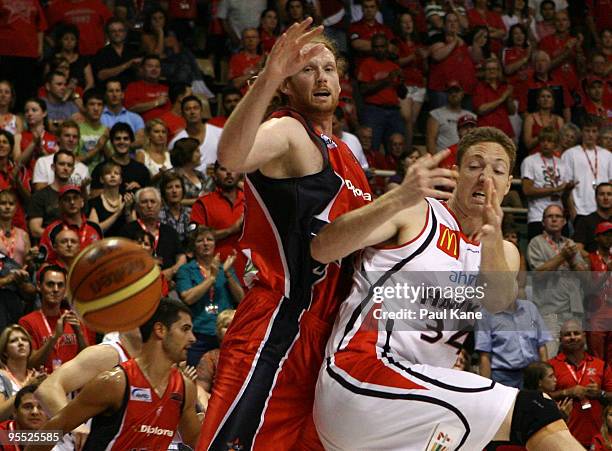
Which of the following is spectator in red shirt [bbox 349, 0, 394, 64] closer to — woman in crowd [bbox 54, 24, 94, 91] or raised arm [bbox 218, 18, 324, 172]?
woman in crowd [bbox 54, 24, 94, 91]

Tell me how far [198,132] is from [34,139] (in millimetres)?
1736

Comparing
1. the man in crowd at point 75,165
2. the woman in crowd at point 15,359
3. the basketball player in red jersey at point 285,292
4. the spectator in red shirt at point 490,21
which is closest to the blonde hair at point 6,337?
the woman in crowd at point 15,359

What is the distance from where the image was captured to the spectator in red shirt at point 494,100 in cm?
1334

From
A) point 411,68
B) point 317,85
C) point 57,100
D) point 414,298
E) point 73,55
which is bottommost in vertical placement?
point 411,68

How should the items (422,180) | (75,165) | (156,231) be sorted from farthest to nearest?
(75,165) → (156,231) → (422,180)

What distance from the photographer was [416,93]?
13664 mm

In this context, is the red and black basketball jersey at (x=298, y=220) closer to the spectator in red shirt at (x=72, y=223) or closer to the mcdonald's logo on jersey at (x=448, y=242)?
the mcdonald's logo on jersey at (x=448, y=242)

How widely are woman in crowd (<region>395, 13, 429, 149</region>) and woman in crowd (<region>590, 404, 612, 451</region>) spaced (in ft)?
17.2

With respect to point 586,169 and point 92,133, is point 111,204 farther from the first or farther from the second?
point 586,169

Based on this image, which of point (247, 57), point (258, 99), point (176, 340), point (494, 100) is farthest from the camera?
point (494, 100)

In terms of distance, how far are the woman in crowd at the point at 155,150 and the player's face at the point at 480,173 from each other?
6.34 metres

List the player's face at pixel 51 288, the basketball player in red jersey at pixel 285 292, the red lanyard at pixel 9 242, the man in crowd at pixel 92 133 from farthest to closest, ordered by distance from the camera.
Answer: the man in crowd at pixel 92 133 → the red lanyard at pixel 9 242 → the player's face at pixel 51 288 → the basketball player in red jersey at pixel 285 292

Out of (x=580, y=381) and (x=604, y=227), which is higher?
(x=604, y=227)

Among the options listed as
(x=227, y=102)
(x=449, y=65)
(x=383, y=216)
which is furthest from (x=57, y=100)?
(x=383, y=216)
